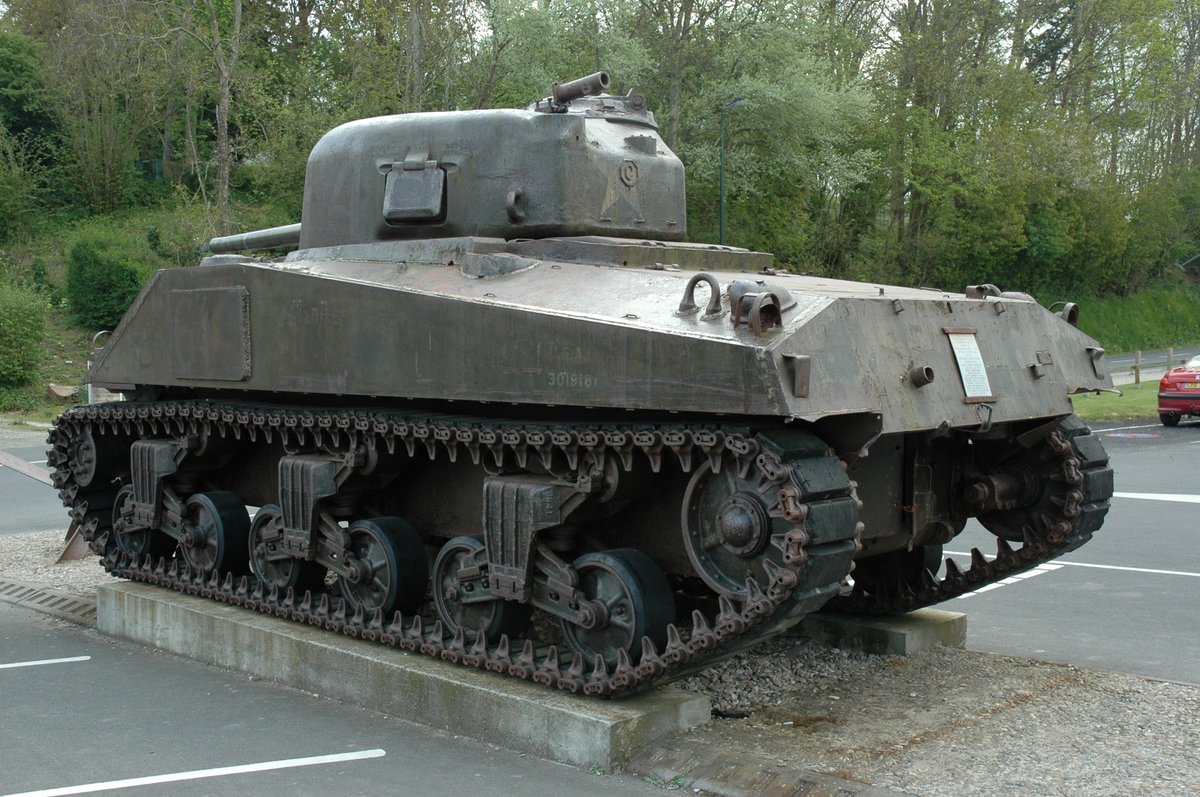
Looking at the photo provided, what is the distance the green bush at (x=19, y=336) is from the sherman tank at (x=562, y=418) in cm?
2206

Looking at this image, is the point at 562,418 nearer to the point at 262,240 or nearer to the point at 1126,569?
the point at 262,240

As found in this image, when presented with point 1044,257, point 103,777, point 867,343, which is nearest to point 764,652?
point 867,343

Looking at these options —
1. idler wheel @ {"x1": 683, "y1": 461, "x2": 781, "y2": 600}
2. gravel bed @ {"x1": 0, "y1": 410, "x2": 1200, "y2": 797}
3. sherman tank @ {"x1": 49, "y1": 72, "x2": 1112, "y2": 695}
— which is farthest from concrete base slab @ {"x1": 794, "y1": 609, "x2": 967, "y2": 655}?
idler wheel @ {"x1": 683, "y1": 461, "x2": 781, "y2": 600}

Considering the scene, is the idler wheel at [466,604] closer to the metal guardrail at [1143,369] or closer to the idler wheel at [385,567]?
the idler wheel at [385,567]

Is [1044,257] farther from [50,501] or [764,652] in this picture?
[764,652]

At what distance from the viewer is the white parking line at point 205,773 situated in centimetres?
590

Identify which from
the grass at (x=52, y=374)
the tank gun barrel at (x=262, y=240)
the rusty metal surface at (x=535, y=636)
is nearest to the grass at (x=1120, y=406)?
the rusty metal surface at (x=535, y=636)

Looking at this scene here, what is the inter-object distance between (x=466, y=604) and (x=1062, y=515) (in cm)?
370

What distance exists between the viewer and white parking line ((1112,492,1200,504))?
49.9 ft

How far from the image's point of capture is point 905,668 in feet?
26.2

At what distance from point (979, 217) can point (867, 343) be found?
40.4 meters

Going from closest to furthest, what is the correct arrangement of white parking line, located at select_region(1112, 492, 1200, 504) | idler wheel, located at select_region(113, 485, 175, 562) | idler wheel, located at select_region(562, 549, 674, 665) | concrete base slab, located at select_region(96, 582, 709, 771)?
concrete base slab, located at select_region(96, 582, 709, 771) < idler wheel, located at select_region(562, 549, 674, 665) < idler wheel, located at select_region(113, 485, 175, 562) < white parking line, located at select_region(1112, 492, 1200, 504)

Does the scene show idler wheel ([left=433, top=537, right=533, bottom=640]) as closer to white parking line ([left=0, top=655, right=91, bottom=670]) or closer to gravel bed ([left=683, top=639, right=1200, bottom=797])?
gravel bed ([left=683, top=639, right=1200, bottom=797])

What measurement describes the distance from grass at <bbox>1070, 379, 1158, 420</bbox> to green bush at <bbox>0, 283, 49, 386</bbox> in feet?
77.2
